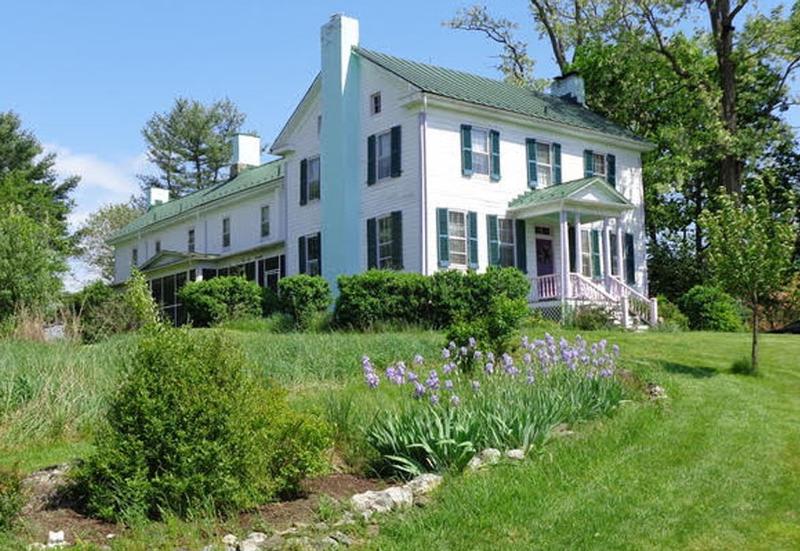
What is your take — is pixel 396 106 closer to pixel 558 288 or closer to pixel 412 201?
pixel 412 201

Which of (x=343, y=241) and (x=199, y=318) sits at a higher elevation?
(x=343, y=241)

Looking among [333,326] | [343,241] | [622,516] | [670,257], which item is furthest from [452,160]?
[622,516]

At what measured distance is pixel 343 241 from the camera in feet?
82.7

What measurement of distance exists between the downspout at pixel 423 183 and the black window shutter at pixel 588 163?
6.64 meters

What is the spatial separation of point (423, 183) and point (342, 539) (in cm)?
1759

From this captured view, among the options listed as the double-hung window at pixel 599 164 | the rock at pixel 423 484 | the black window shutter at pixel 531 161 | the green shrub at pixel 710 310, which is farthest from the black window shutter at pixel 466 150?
the rock at pixel 423 484

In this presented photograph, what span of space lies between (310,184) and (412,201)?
5.23m

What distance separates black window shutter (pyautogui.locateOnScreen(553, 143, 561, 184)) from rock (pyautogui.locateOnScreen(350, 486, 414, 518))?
68.1ft

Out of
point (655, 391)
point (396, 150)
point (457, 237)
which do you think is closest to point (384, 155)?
point (396, 150)

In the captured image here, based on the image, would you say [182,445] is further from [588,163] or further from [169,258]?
[169,258]

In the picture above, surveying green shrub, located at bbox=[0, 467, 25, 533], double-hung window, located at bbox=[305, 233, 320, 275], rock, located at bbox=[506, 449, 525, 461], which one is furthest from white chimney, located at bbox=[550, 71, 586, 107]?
green shrub, located at bbox=[0, 467, 25, 533]

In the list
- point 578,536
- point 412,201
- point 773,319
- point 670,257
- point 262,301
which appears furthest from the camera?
point 670,257

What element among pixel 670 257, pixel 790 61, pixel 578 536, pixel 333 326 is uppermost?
pixel 790 61

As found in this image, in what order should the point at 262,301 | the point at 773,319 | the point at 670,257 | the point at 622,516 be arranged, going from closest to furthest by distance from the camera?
the point at 622,516, the point at 262,301, the point at 773,319, the point at 670,257
